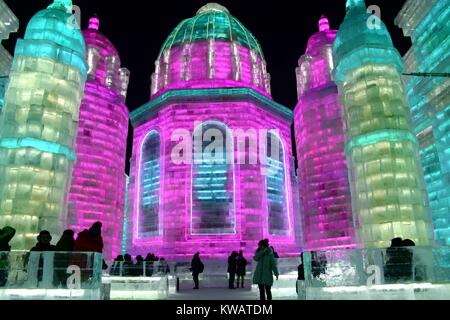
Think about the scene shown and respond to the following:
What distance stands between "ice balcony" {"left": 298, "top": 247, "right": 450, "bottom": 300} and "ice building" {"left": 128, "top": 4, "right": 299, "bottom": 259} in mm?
16722

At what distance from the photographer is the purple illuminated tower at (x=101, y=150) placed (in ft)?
98.8

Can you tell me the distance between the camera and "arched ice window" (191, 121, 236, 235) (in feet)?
86.4

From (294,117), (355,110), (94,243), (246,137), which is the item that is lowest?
(94,243)

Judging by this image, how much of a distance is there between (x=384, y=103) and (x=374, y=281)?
27.7 feet

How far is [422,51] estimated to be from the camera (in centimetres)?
1797

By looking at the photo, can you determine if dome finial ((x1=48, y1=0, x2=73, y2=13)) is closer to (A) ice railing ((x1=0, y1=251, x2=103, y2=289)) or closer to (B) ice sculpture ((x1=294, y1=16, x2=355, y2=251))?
(A) ice railing ((x1=0, y1=251, x2=103, y2=289))

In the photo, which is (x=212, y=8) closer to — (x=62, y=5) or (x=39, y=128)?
(x=62, y=5)

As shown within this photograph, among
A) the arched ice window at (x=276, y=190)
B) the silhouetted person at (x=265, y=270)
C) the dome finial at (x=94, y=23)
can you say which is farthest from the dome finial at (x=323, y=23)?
the silhouetted person at (x=265, y=270)

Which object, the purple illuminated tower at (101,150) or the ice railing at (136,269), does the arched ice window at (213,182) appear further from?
the ice railing at (136,269)
